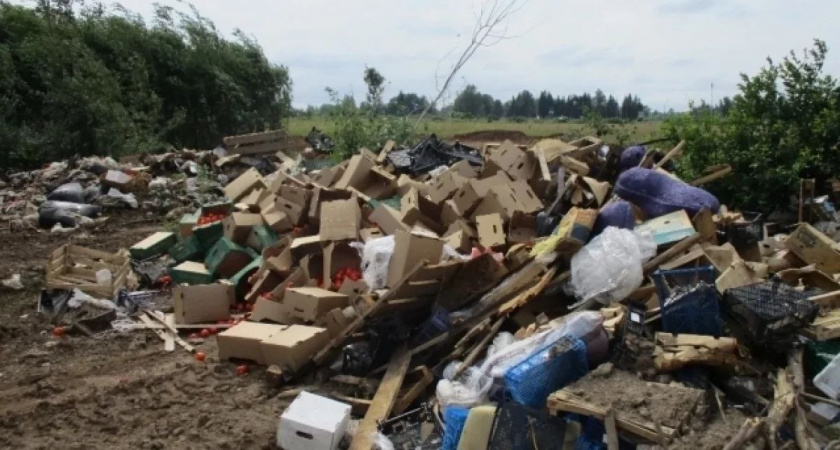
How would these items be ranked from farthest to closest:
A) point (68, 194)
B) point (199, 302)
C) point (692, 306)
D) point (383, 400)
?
point (68, 194), point (199, 302), point (383, 400), point (692, 306)

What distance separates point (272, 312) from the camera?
5.51 m

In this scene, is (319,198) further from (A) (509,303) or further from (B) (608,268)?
(B) (608,268)

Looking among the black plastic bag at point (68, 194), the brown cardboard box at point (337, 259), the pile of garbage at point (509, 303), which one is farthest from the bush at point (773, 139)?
the black plastic bag at point (68, 194)

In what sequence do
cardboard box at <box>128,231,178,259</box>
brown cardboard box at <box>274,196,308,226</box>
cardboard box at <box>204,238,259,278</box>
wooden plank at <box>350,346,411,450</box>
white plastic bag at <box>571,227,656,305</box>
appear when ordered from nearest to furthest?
1. wooden plank at <box>350,346,411,450</box>
2. white plastic bag at <box>571,227,656,305</box>
3. cardboard box at <box>204,238,259,278</box>
4. brown cardboard box at <box>274,196,308,226</box>
5. cardboard box at <box>128,231,178,259</box>

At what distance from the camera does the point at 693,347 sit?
12.3 ft

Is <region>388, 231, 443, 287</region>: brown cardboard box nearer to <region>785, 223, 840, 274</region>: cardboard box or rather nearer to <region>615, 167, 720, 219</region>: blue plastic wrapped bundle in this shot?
<region>615, 167, 720, 219</region>: blue plastic wrapped bundle

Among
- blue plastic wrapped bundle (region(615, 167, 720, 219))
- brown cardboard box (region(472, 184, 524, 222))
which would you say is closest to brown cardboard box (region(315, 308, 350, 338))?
brown cardboard box (region(472, 184, 524, 222))

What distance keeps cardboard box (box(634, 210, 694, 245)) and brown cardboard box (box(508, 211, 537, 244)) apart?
1003 mm

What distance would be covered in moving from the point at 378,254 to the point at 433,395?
1.56 meters

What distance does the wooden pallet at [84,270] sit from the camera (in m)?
6.42

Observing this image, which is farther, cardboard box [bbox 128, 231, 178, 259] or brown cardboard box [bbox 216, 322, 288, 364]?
cardboard box [bbox 128, 231, 178, 259]

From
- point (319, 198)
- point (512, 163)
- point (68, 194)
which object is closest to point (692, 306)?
point (512, 163)

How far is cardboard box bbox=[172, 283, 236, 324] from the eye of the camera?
19.4 ft

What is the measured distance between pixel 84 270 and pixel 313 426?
4.02 meters
